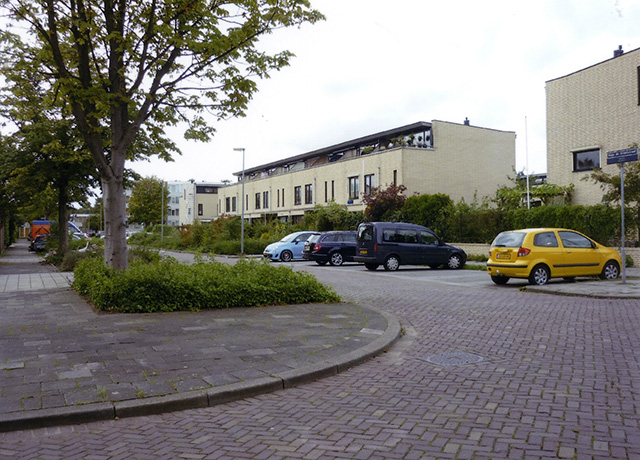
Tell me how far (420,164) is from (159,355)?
109 ft

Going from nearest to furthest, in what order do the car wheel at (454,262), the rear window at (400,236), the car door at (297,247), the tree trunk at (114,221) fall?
the tree trunk at (114,221)
the rear window at (400,236)
the car wheel at (454,262)
the car door at (297,247)

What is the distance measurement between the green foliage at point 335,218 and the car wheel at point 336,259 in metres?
10.9

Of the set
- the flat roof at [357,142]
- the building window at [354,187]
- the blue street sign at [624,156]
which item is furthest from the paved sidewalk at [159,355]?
the building window at [354,187]

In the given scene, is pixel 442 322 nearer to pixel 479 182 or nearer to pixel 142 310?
pixel 142 310

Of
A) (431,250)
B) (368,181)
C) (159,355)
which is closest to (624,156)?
(431,250)

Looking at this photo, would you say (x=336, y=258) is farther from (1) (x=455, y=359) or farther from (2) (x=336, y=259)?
(1) (x=455, y=359)

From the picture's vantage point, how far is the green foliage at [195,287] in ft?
29.5

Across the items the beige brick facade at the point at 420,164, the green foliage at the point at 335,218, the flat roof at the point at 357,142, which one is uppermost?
the flat roof at the point at 357,142

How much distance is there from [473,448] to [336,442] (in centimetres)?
95

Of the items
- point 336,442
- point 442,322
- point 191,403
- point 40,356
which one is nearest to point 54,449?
point 191,403

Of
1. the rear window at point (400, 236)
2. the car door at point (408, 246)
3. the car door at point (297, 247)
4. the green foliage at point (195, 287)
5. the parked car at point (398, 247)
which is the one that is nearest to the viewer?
the green foliage at point (195, 287)

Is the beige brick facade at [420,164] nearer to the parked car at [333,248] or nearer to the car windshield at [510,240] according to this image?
the parked car at [333,248]

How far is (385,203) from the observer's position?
32.0 metres

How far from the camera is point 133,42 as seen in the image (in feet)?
35.4
